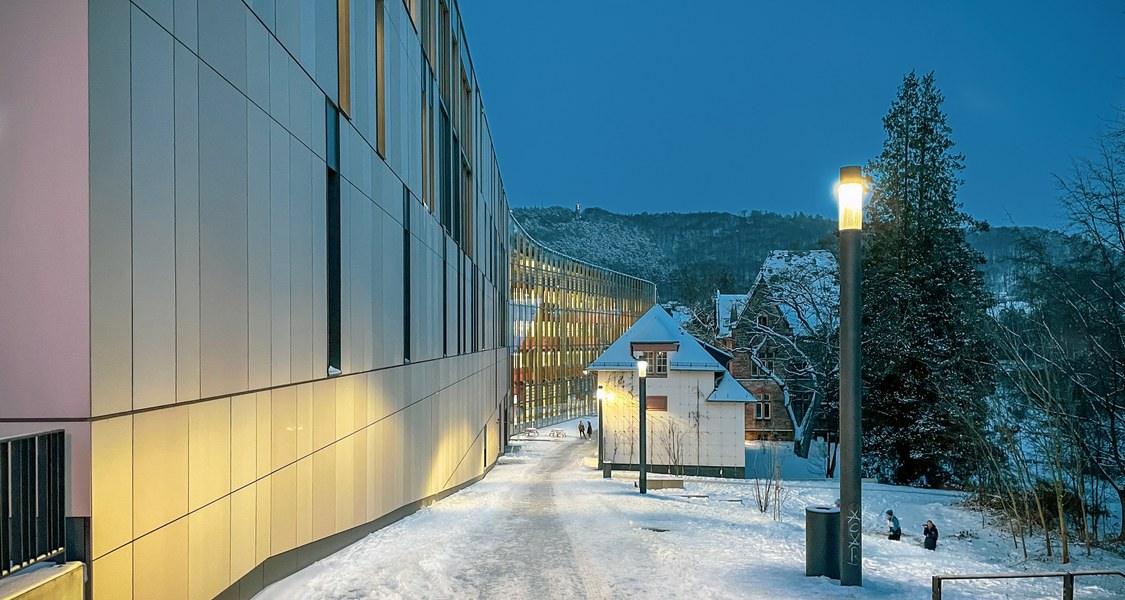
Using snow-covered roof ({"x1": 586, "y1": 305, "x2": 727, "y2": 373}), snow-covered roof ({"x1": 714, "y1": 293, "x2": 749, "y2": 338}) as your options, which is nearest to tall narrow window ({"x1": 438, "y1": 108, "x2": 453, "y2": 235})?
snow-covered roof ({"x1": 586, "y1": 305, "x2": 727, "y2": 373})

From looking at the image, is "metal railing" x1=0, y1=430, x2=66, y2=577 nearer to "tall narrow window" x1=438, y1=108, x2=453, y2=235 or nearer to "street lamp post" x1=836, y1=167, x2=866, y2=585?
"street lamp post" x1=836, y1=167, x2=866, y2=585

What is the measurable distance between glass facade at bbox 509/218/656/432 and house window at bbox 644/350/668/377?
2377 centimetres

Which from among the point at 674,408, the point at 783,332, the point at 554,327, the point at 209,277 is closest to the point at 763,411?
the point at 783,332

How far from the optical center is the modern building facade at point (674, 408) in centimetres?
3878

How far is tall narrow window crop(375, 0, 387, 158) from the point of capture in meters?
15.6

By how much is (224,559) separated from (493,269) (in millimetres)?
35194

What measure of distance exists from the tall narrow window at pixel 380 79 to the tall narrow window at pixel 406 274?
89.9 inches

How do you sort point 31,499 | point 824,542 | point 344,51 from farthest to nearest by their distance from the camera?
1. point 344,51
2. point 824,542
3. point 31,499

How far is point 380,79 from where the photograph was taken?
1596 centimetres

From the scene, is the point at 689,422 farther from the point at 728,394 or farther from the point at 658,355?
the point at 658,355

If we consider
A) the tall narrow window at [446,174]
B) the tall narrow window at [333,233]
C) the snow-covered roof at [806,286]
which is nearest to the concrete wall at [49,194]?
the tall narrow window at [333,233]

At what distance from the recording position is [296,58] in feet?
34.3

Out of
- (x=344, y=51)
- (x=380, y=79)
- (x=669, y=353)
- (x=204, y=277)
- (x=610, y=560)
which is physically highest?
(x=380, y=79)

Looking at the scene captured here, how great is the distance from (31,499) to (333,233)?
7420 millimetres
